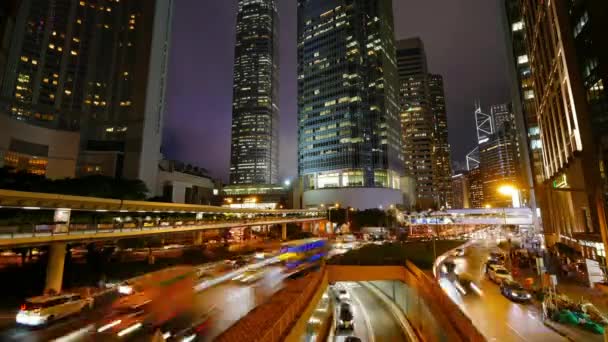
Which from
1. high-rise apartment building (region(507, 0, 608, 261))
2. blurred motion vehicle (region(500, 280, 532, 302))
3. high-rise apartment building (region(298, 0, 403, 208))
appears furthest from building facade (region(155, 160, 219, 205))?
high-rise apartment building (region(507, 0, 608, 261))

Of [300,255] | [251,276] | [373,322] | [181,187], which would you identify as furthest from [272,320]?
[181,187]

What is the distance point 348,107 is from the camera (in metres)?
118

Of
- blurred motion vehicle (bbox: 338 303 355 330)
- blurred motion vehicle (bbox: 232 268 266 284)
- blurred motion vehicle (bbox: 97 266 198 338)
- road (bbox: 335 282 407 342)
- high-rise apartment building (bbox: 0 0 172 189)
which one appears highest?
high-rise apartment building (bbox: 0 0 172 189)

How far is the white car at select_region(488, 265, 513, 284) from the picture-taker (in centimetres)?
2416

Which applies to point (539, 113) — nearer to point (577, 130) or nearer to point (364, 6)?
point (577, 130)

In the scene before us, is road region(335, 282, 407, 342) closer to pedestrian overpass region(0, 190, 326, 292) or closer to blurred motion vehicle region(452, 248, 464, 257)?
blurred motion vehicle region(452, 248, 464, 257)

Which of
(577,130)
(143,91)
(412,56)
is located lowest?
(577,130)

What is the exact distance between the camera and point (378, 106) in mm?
121375

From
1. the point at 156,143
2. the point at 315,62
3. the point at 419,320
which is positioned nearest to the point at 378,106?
the point at 315,62

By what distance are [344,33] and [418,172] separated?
95.5 m

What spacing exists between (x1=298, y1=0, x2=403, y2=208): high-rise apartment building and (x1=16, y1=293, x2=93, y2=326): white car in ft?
316

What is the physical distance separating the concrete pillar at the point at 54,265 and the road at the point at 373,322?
21075 mm

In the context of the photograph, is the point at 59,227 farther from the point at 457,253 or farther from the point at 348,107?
the point at 348,107

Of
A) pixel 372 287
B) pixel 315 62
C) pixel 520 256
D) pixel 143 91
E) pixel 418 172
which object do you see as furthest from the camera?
pixel 418 172
